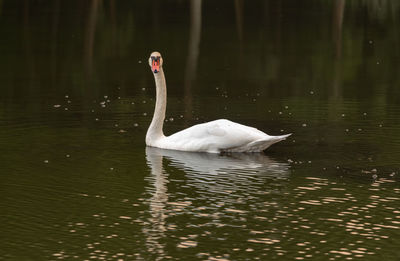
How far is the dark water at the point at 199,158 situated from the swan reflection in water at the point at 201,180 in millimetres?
28

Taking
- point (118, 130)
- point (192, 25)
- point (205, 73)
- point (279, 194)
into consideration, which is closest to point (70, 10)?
point (192, 25)

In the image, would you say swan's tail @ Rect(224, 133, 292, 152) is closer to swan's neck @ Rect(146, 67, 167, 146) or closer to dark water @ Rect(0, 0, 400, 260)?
dark water @ Rect(0, 0, 400, 260)

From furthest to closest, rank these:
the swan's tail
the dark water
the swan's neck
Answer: the swan's neck
the swan's tail
the dark water

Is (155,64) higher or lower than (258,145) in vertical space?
higher

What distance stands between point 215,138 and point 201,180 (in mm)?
2084

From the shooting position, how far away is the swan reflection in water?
14.0 m

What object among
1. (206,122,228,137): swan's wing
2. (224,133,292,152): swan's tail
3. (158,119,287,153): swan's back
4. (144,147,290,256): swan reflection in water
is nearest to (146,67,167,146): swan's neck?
(144,147,290,256): swan reflection in water

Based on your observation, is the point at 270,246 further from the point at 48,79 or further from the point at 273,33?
the point at 273,33

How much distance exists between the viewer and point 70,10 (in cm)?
5744

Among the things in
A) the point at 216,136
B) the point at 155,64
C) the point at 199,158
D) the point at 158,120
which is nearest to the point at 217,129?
the point at 216,136

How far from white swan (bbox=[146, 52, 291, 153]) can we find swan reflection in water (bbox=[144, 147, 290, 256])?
11 cm

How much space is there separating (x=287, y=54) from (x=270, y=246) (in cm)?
2478

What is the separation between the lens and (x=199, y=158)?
17.8 metres

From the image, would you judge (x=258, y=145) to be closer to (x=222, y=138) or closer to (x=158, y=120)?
(x=222, y=138)
